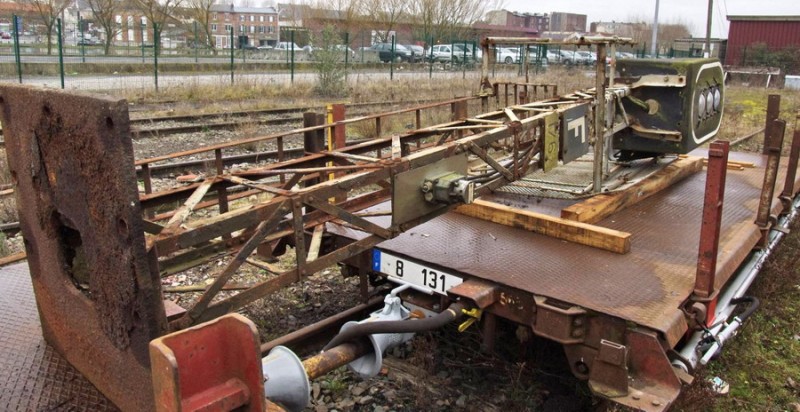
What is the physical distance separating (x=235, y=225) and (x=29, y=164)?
3.02ft

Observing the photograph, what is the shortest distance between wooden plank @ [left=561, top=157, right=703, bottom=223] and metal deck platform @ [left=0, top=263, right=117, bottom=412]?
10.3 feet

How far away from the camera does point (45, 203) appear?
9.04 feet

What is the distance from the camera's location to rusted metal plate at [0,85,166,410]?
7.26 ft

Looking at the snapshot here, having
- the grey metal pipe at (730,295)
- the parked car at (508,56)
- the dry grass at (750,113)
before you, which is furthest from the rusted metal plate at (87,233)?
the parked car at (508,56)

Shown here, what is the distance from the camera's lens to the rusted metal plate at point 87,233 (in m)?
2.21

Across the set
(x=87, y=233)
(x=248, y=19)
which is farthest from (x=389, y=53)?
(x=248, y=19)

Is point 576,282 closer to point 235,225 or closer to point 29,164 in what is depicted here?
point 235,225

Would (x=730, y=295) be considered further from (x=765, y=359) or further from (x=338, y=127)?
(x=338, y=127)

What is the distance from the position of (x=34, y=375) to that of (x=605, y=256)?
125 inches

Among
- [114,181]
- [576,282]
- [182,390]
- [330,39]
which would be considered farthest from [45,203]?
[330,39]

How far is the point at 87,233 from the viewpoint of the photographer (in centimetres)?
252

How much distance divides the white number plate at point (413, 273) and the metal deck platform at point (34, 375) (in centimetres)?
186

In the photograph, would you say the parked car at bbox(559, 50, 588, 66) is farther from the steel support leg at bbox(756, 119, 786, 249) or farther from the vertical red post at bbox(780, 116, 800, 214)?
the steel support leg at bbox(756, 119, 786, 249)

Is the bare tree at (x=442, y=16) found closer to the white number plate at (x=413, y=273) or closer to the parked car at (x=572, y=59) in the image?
the parked car at (x=572, y=59)
